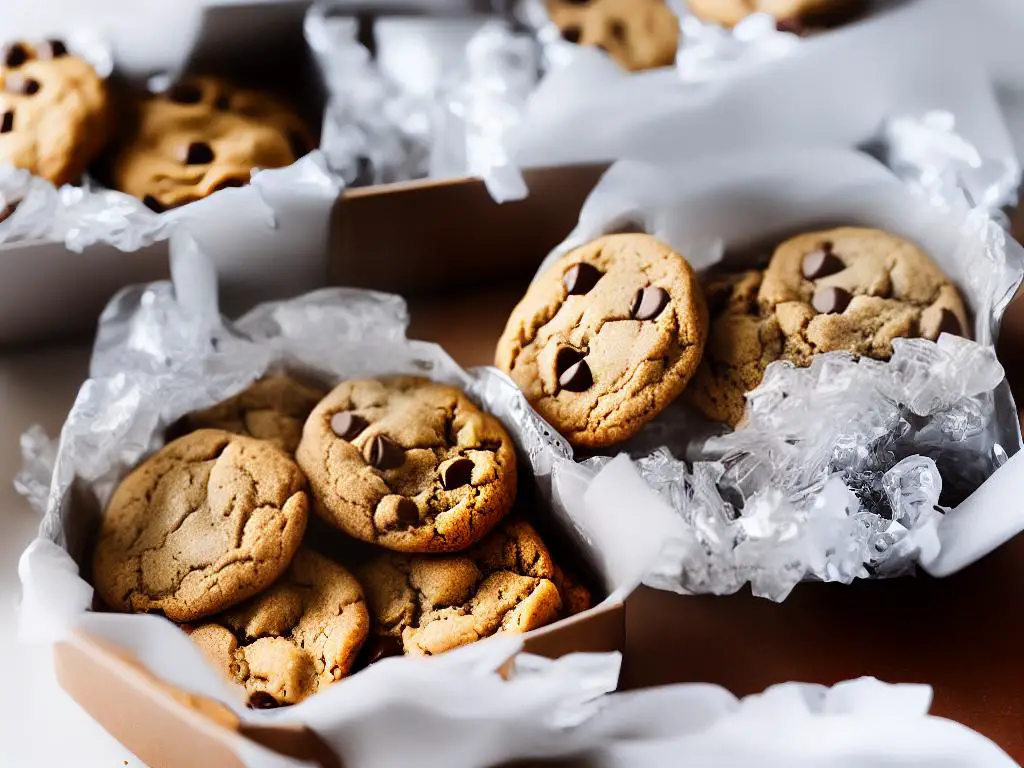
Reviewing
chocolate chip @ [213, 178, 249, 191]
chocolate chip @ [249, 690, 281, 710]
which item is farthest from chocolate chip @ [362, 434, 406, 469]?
chocolate chip @ [213, 178, 249, 191]

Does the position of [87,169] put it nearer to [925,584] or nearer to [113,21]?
[113,21]

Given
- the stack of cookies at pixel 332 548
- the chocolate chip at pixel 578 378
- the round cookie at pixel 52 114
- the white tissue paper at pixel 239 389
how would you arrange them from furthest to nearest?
1. the round cookie at pixel 52 114
2. the chocolate chip at pixel 578 378
3. the stack of cookies at pixel 332 548
4. the white tissue paper at pixel 239 389

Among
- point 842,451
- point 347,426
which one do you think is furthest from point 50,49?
point 842,451

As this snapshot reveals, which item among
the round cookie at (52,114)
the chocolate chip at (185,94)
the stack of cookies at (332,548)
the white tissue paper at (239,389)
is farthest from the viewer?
the chocolate chip at (185,94)

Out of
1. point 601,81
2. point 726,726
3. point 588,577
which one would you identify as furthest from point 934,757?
point 601,81

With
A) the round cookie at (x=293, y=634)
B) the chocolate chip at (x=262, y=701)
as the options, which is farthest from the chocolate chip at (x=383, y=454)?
the chocolate chip at (x=262, y=701)

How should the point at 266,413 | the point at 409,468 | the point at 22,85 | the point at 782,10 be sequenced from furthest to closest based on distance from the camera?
the point at 782,10
the point at 22,85
the point at 266,413
the point at 409,468

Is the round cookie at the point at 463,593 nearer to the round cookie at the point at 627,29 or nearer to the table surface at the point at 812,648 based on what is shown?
the table surface at the point at 812,648

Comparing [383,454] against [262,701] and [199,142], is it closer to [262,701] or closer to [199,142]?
[262,701]
